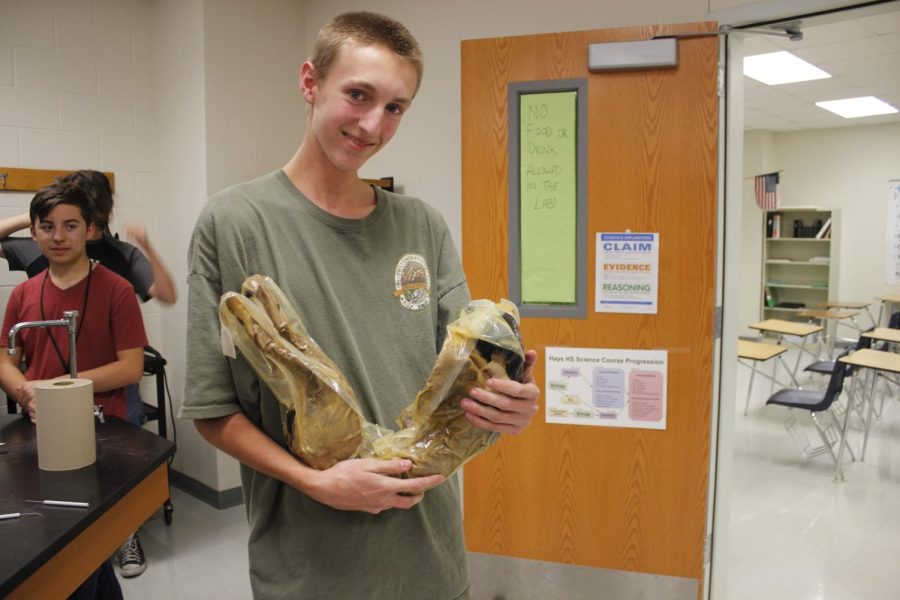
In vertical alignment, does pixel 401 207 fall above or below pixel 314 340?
above

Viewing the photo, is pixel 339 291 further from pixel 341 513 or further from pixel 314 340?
pixel 341 513

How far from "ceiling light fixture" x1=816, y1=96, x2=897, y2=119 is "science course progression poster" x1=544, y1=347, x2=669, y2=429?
6.46m

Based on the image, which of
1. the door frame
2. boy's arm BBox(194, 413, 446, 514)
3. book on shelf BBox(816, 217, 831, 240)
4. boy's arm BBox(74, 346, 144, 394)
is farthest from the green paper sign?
book on shelf BBox(816, 217, 831, 240)

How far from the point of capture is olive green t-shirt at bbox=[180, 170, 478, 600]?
923 millimetres

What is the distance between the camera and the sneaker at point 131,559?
116 inches

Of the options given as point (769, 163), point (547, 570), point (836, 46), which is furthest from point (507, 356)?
point (769, 163)

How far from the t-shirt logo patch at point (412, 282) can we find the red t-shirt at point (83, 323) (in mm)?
1942

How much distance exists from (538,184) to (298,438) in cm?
186

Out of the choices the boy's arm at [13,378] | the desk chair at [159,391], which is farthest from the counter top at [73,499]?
the desk chair at [159,391]

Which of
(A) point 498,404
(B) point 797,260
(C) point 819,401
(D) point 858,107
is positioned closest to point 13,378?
(A) point 498,404

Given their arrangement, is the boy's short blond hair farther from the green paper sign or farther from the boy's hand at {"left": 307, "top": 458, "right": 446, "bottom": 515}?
the green paper sign

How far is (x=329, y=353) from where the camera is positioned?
972 mm

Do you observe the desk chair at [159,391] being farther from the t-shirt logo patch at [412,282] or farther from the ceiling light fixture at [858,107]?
the ceiling light fixture at [858,107]

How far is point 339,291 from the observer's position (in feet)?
3.27
